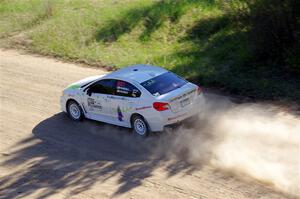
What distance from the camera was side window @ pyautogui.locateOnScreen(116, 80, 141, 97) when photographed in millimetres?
14217

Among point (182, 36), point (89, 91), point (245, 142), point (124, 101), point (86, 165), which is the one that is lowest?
point (86, 165)

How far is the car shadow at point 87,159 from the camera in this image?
12.5 meters

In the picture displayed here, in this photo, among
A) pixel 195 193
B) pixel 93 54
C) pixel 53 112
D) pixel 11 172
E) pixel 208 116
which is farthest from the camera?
pixel 93 54

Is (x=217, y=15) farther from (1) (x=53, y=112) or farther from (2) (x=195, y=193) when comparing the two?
(2) (x=195, y=193)

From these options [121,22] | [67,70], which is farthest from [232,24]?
[67,70]

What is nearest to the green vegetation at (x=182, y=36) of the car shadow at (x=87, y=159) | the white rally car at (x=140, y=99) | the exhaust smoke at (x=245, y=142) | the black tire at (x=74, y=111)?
the exhaust smoke at (x=245, y=142)

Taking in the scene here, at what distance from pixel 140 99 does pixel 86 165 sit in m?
2.20

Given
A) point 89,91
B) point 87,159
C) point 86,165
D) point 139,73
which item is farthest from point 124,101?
point 86,165

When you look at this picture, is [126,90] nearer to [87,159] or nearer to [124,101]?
[124,101]

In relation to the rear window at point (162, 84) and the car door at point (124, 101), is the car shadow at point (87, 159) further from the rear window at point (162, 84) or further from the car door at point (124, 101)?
the rear window at point (162, 84)

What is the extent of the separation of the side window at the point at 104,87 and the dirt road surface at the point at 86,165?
1.00 metres

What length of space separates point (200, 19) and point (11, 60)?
8050 millimetres

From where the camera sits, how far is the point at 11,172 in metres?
13.4

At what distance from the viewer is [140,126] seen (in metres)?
14.3
